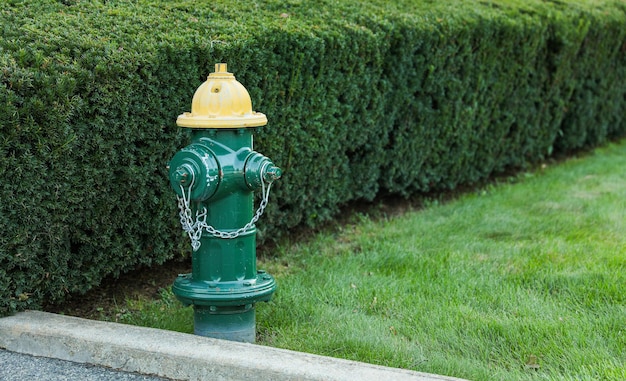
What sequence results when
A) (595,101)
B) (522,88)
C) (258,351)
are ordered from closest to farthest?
(258,351)
(522,88)
(595,101)

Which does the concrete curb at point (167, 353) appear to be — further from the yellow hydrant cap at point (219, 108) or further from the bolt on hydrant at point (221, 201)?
the yellow hydrant cap at point (219, 108)

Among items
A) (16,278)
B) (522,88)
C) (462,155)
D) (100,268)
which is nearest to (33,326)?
(16,278)

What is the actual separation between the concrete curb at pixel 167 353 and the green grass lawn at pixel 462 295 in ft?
1.25

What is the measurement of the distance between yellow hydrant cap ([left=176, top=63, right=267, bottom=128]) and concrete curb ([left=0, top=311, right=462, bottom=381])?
3.12 feet

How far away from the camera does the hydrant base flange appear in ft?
12.2

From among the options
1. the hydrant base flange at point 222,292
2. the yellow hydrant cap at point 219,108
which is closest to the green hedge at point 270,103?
the yellow hydrant cap at point 219,108

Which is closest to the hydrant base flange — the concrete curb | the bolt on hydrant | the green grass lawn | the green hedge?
the bolt on hydrant

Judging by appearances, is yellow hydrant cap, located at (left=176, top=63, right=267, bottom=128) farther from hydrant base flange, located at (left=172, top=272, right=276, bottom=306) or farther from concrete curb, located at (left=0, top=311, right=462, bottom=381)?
concrete curb, located at (left=0, top=311, right=462, bottom=381)

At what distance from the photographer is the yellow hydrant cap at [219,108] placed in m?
3.67

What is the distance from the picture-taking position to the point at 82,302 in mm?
4602

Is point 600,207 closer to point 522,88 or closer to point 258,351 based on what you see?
point 522,88

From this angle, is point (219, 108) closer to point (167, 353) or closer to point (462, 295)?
point (167, 353)

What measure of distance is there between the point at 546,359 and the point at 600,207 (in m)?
3.15

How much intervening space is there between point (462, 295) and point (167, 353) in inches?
67.8
